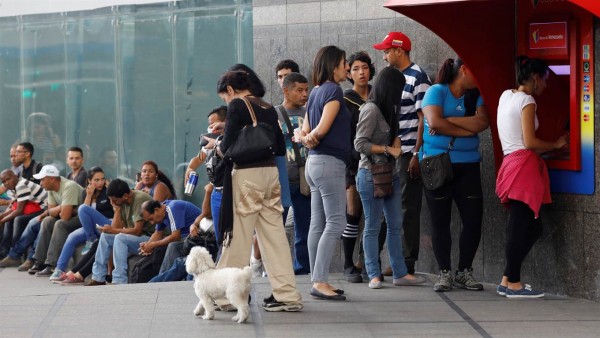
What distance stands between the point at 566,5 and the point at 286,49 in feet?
12.8

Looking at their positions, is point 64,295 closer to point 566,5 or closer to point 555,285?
point 555,285

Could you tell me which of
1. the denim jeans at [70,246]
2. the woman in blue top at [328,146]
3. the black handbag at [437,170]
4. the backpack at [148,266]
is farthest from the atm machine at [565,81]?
the denim jeans at [70,246]

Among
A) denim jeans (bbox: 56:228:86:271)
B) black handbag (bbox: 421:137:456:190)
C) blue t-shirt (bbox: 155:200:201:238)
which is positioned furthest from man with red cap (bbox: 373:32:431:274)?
denim jeans (bbox: 56:228:86:271)

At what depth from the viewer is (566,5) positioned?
8.72m

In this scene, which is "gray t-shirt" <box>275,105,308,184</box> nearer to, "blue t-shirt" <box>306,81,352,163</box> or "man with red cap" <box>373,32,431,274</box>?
"man with red cap" <box>373,32,431,274</box>

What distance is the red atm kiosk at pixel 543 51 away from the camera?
337 inches

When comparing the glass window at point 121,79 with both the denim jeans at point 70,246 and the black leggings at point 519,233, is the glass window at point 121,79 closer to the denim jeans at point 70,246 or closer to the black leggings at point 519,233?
the denim jeans at point 70,246

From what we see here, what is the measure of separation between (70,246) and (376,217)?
5.68 meters

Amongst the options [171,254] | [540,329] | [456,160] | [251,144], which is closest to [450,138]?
[456,160]

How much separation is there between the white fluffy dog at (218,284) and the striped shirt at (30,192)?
7.69m

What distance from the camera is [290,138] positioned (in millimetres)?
10109

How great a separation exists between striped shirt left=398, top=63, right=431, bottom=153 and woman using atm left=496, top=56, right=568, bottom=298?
110 centimetres

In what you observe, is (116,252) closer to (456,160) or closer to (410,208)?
(410,208)

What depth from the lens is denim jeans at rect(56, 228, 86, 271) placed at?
13.9 m
